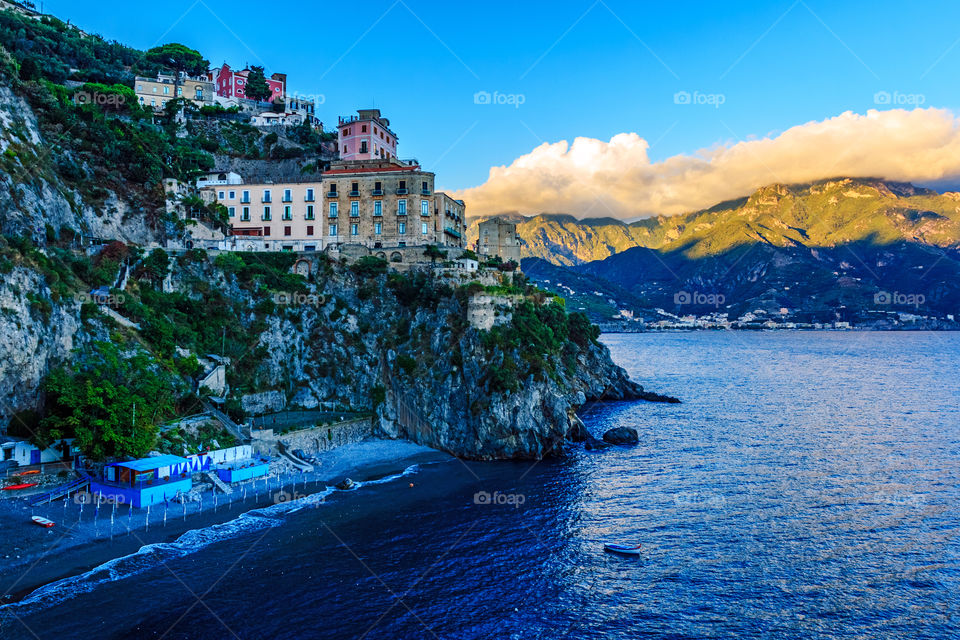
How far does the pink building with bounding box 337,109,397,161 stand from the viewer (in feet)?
327

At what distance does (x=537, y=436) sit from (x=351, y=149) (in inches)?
2288

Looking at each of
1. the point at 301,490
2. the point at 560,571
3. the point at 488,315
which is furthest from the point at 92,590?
the point at 488,315

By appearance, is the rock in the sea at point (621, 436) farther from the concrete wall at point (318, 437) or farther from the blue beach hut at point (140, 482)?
the blue beach hut at point (140, 482)

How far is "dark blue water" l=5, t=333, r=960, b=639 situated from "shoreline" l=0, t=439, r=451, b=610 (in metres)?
2.30

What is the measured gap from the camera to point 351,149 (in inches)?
3962

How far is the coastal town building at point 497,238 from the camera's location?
405ft

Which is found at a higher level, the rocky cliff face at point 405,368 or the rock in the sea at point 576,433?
the rocky cliff face at point 405,368

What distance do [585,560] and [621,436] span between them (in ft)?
122

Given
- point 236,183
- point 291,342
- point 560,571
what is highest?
point 236,183

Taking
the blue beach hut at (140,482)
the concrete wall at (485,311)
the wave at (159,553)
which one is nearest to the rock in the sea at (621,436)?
the concrete wall at (485,311)

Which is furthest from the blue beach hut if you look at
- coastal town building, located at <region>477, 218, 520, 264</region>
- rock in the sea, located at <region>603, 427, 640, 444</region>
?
coastal town building, located at <region>477, 218, 520, 264</region>

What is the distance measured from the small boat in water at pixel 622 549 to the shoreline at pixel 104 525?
2589 centimetres

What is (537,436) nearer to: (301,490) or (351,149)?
(301,490)

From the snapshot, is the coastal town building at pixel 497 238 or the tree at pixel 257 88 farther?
the tree at pixel 257 88
